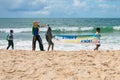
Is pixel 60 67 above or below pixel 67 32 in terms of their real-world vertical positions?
above

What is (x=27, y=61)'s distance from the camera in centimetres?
859

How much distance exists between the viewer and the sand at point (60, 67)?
7264mm

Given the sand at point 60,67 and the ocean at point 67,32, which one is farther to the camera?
Result: the ocean at point 67,32

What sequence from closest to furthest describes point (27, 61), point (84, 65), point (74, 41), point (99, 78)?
point (99, 78), point (84, 65), point (27, 61), point (74, 41)

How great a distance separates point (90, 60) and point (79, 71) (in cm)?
120

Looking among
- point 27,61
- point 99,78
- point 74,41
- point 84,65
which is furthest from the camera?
point 74,41

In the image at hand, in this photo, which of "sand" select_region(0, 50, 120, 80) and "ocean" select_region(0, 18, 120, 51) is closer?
"sand" select_region(0, 50, 120, 80)

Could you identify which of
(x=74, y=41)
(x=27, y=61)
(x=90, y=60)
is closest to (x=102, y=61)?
(x=90, y=60)

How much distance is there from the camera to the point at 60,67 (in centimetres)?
789

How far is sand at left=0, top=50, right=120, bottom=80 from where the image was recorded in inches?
286

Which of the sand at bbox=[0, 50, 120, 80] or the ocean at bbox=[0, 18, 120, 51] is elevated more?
the sand at bbox=[0, 50, 120, 80]

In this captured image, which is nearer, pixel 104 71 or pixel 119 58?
pixel 104 71

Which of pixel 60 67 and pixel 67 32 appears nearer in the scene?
pixel 60 67

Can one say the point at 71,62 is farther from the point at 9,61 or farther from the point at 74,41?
the point at 74,41
